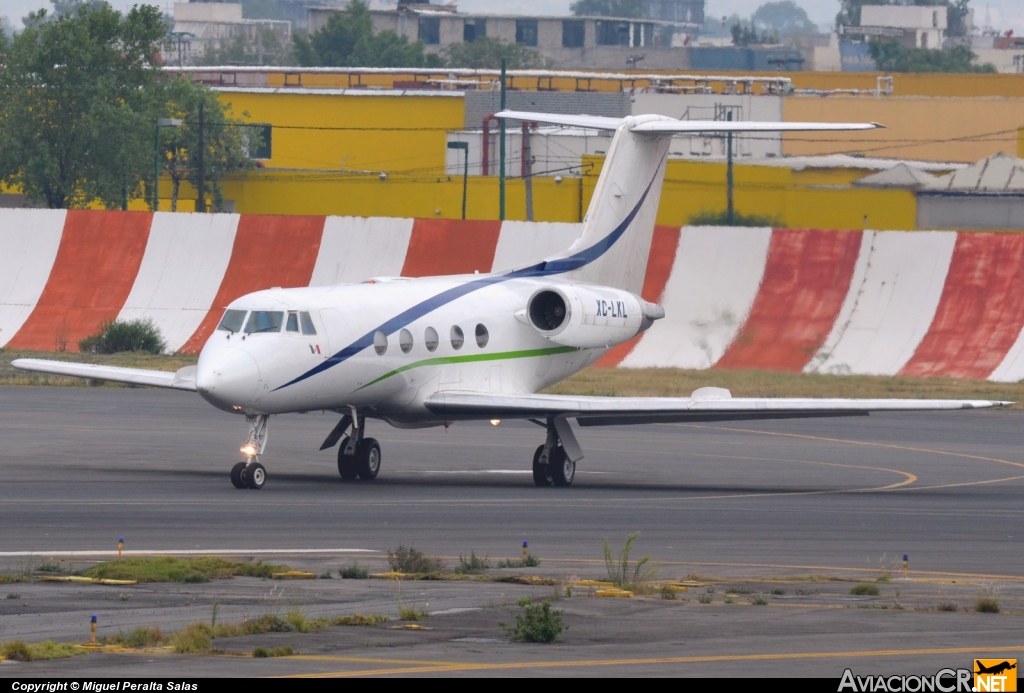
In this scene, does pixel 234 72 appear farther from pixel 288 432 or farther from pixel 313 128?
pixel 288 432

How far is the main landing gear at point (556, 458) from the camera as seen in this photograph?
23031 millimetres

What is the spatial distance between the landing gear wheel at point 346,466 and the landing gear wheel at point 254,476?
1.97 meters

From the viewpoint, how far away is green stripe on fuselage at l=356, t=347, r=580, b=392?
22.8 m

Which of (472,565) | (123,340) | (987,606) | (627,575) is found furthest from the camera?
(123,340)

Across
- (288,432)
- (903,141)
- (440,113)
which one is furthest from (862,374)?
(903,141)

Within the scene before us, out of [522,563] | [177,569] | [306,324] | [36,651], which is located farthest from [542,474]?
[36,651]

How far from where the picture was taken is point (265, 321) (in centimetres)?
2164

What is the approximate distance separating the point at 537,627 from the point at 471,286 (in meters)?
14.1

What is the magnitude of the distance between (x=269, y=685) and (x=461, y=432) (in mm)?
21037

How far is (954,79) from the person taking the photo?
345 feet

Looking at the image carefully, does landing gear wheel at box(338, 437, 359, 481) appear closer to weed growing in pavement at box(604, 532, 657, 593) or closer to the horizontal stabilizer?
the horizontal stabilizer

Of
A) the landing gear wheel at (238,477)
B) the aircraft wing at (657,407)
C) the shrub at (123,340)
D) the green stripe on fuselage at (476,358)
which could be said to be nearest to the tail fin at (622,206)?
the green stripe on fuselage at (476,358)

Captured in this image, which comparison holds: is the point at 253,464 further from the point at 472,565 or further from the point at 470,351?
the point at 472,565

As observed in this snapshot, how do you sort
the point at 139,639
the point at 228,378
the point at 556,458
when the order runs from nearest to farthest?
the point at 139,639 → the point at 228,378 → the point at 556,458
